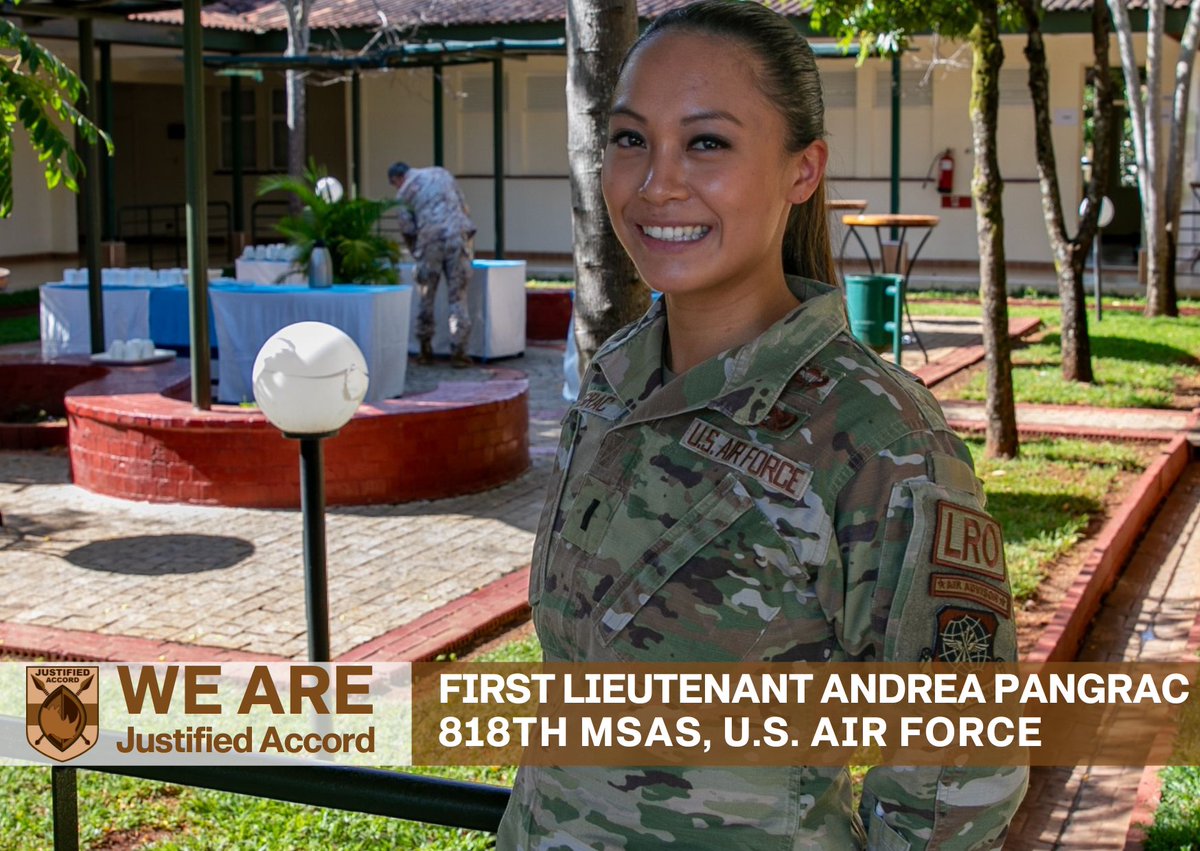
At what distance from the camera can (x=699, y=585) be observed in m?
1.65

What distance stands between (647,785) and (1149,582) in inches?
236

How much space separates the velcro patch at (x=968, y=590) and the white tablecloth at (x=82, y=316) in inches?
454

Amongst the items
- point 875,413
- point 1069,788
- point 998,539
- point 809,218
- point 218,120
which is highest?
point 218,120

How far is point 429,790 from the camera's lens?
68.9 inches

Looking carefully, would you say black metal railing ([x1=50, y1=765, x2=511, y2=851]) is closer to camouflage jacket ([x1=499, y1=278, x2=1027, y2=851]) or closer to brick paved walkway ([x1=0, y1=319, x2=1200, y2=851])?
→ camouflage jacket ([x1=499, y1=278, x2=1027, y2=851])

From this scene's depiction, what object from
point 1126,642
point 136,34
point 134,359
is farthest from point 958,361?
point 136,34

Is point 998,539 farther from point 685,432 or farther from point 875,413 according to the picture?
point 685,432

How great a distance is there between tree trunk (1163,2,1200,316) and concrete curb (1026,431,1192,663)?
7.74 metres

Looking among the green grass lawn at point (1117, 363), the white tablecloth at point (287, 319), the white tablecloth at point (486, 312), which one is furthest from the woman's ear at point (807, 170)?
the white tablecloth at point (486, 312)

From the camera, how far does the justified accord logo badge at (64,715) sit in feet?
6.03

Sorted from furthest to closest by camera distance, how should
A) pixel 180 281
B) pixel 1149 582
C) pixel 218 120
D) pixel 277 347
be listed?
pixel 218 120
pixel 180 281
pixel 1149 582
pixel 277 347

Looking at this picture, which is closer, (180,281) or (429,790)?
(429,790)

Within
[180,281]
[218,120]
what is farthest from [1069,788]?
[218,120]

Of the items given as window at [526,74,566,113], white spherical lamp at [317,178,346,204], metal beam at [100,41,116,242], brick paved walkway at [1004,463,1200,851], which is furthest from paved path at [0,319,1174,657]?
window at [526,74,566,113]
